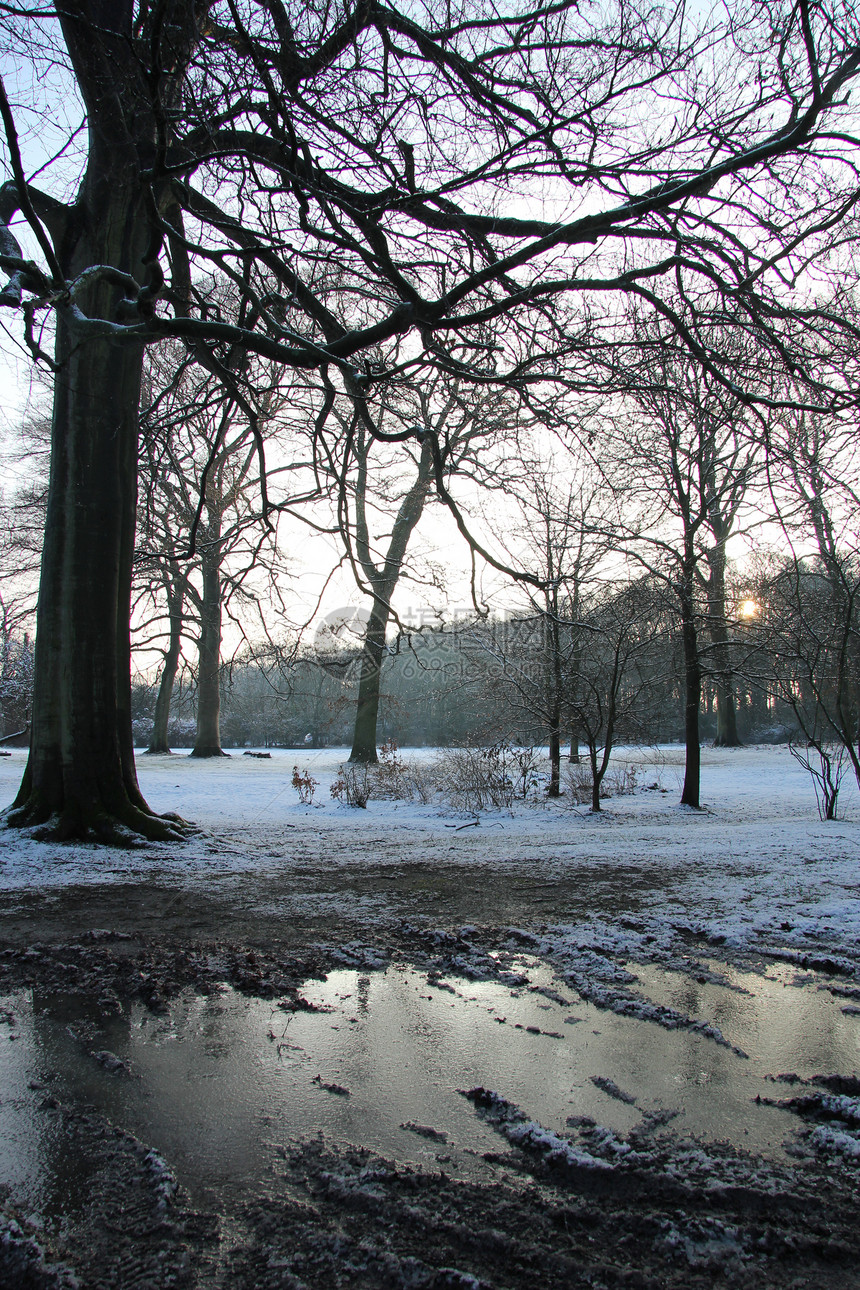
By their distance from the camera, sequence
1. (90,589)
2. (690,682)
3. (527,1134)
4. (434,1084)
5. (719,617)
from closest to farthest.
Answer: (527,1134)
(434,1084)
(90,589)
(719,617)
(690,682)

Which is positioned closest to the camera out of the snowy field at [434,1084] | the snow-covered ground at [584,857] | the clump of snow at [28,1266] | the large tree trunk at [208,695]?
the clump of snow at [28,1266]

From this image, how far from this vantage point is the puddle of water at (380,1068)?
1554mm

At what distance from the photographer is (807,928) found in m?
3.24

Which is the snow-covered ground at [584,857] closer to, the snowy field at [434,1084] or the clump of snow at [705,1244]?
the snowy field at [434,1084]

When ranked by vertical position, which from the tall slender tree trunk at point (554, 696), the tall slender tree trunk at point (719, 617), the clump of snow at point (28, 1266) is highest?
the tall slender tree trunk at point (719, 617)

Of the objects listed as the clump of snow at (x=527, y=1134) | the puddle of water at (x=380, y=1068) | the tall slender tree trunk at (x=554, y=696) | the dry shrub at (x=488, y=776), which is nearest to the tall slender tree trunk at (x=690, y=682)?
the tall slender tree trunk at (x=554, y=696)

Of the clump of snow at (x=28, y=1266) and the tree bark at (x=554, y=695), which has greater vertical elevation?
the tree bark at (x=554, y=695)

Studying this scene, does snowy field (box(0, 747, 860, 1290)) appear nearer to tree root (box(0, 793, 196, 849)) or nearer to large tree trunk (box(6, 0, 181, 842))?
tree root (box(0, 793, 196, 849))

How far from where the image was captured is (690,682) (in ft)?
33.7

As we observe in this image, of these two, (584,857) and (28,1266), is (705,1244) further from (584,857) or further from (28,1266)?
(584,857)

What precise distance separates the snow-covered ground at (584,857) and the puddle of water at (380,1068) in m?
0.92

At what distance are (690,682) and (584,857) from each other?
5657 mm

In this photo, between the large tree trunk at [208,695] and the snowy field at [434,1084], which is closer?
the snowy field at [434,1084]

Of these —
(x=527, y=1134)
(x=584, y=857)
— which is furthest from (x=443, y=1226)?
(x=584, y=857)
